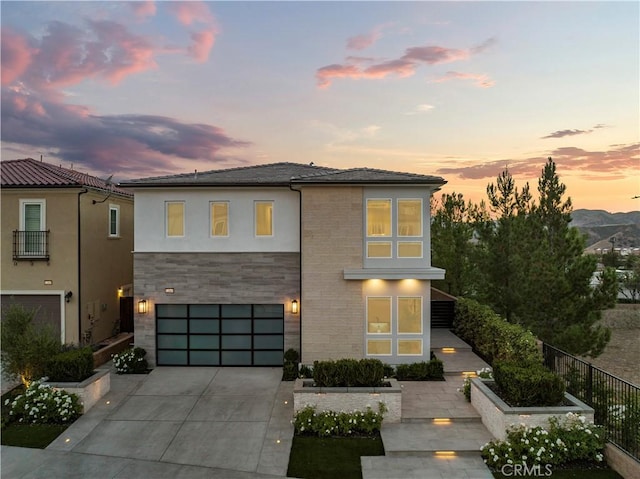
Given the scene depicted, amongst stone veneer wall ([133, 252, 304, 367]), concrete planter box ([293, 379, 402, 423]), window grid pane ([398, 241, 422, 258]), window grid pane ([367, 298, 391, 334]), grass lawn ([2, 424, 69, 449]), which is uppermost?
window grid pane ([398, 241, 422, 258])

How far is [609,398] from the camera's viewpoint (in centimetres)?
855

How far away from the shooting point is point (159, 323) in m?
13.7

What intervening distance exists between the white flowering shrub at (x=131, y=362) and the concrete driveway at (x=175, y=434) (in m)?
0.50

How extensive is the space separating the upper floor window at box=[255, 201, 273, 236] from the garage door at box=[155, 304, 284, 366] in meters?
2.70

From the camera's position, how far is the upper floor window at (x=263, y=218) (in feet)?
44.5

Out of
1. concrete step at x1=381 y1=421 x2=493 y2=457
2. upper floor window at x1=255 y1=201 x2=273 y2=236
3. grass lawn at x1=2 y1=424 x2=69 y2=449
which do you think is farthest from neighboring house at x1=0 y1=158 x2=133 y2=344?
concrete step at x1=381 y1=421 x2=493 y2=457

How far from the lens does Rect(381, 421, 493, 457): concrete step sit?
7.98 meters

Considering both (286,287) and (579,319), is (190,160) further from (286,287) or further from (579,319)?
(579,319)

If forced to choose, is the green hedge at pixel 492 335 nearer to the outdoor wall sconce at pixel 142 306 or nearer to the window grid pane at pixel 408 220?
the window grid pane at pixel 408 220

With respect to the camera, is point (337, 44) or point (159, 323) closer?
point (159, 323)

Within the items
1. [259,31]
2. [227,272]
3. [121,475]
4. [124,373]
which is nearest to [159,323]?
[124,373]

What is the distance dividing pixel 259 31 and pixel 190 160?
415 inches

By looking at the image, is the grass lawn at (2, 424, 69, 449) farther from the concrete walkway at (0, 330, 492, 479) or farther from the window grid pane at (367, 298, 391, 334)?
the window grid pane at (367, 298, 391, 334)

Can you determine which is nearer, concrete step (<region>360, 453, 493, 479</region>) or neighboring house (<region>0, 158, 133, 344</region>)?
concrete step (<region>360, 453, 493, 479</region>)
